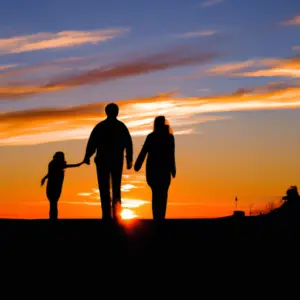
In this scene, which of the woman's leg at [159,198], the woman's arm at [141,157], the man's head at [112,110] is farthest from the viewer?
the man's head at [112,110]

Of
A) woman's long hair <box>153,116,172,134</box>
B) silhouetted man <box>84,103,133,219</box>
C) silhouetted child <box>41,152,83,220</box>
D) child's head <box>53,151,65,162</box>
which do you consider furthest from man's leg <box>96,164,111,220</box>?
child's head <box>53,151,65,162</box>

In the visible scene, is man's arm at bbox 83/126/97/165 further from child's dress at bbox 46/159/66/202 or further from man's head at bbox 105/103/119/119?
child's dress at bbox 46/159/66/202

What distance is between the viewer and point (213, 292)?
19.2 metres

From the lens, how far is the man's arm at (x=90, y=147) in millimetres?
28405

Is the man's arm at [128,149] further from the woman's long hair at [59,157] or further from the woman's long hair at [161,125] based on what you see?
the woman's long hair at [59,157]

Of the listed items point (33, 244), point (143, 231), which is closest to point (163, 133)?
point (143, 231)

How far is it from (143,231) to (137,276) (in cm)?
474

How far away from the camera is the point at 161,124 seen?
27203 mm

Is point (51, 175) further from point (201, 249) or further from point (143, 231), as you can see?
point (201, 249)

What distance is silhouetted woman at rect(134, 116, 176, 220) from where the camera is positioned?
27359 mm

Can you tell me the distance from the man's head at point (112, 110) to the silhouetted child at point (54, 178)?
A: 18.5ft

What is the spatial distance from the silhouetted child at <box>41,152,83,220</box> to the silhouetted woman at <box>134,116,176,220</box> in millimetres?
6303

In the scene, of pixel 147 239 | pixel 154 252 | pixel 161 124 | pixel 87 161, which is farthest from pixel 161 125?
pixel 154 252

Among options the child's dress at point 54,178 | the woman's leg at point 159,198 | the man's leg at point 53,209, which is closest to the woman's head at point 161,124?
the woman's leg at point 159,198
